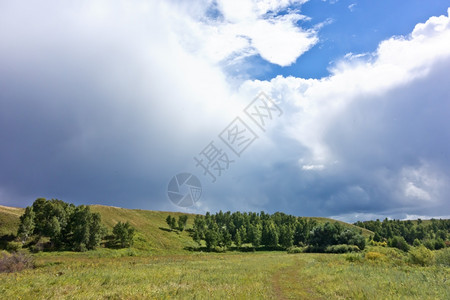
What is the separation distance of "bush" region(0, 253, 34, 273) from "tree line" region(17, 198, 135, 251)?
41.8 meters

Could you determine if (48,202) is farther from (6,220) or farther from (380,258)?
(380,258)

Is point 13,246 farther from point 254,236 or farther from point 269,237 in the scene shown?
point 269,237

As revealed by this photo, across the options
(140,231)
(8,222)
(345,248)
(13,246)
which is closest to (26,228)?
(13,246)

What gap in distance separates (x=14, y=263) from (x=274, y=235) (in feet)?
376

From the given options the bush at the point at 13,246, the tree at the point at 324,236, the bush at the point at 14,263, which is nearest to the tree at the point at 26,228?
the bush at the point at 13,246

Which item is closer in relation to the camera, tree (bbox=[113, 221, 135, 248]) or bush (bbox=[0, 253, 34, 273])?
bush (bbox=[0, 253, 34, 273])

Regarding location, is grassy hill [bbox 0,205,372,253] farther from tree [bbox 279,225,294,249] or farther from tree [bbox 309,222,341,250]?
tree [bbox 309,222,341,250]

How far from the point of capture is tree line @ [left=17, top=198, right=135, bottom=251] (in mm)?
73562

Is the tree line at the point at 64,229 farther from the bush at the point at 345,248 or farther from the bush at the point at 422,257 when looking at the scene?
the bush at the point at 422,257

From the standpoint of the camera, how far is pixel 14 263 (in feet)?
107

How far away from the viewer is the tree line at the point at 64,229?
73.6 m

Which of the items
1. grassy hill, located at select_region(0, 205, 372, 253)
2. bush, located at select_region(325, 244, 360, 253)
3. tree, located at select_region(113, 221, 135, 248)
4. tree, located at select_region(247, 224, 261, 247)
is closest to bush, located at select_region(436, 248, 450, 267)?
bush, located at select_region(325, 244, 360, 253)

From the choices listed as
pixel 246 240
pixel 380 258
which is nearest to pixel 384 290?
pixel 380 258

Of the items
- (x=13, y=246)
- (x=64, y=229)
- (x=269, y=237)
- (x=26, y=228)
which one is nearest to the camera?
(x=13, y=246)
